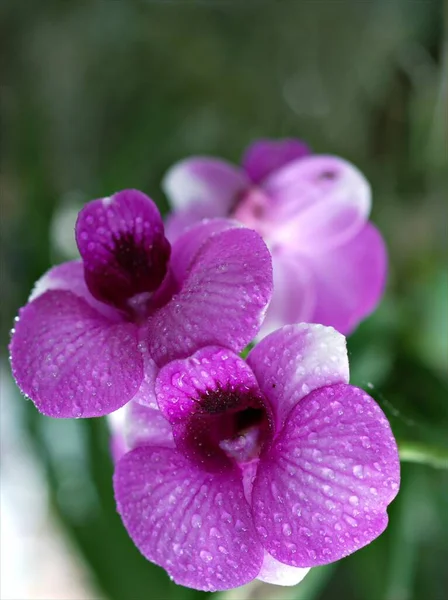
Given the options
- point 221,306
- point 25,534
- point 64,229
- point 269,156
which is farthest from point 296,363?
point 25,534

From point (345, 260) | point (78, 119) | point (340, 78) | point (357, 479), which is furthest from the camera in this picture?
point (78, 119)

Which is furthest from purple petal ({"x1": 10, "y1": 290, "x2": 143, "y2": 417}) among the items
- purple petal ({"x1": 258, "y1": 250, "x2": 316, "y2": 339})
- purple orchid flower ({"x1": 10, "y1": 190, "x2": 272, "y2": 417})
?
purple petal ({"x1": 258, "y1": 250, "x2": 316, "y2": 339})

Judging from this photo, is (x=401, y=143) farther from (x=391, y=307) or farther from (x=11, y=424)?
(x=11, y=424)

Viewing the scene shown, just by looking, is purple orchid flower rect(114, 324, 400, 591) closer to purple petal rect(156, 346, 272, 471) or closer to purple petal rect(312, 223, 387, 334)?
purple petal rect(156, 346, 272, 471)

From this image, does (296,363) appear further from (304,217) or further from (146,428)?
(304,217)

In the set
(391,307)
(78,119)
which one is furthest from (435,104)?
(78,119)

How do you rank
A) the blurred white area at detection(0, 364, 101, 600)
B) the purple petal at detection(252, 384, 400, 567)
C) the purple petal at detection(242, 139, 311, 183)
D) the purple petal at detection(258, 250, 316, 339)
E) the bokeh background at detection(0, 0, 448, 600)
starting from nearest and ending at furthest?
the purple petal at detection(252, 384, 400, 567) → the purple petal at detection(258, 250, 316, 339) → the purple petal at detection(242, 139, 311, 183) → the bokeh background at detection(0, 0, 448, 600) → the blurred white area at detection(0, 364, 101, 600)

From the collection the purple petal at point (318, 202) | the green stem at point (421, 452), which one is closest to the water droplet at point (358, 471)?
the green stem at point (421, 452)
